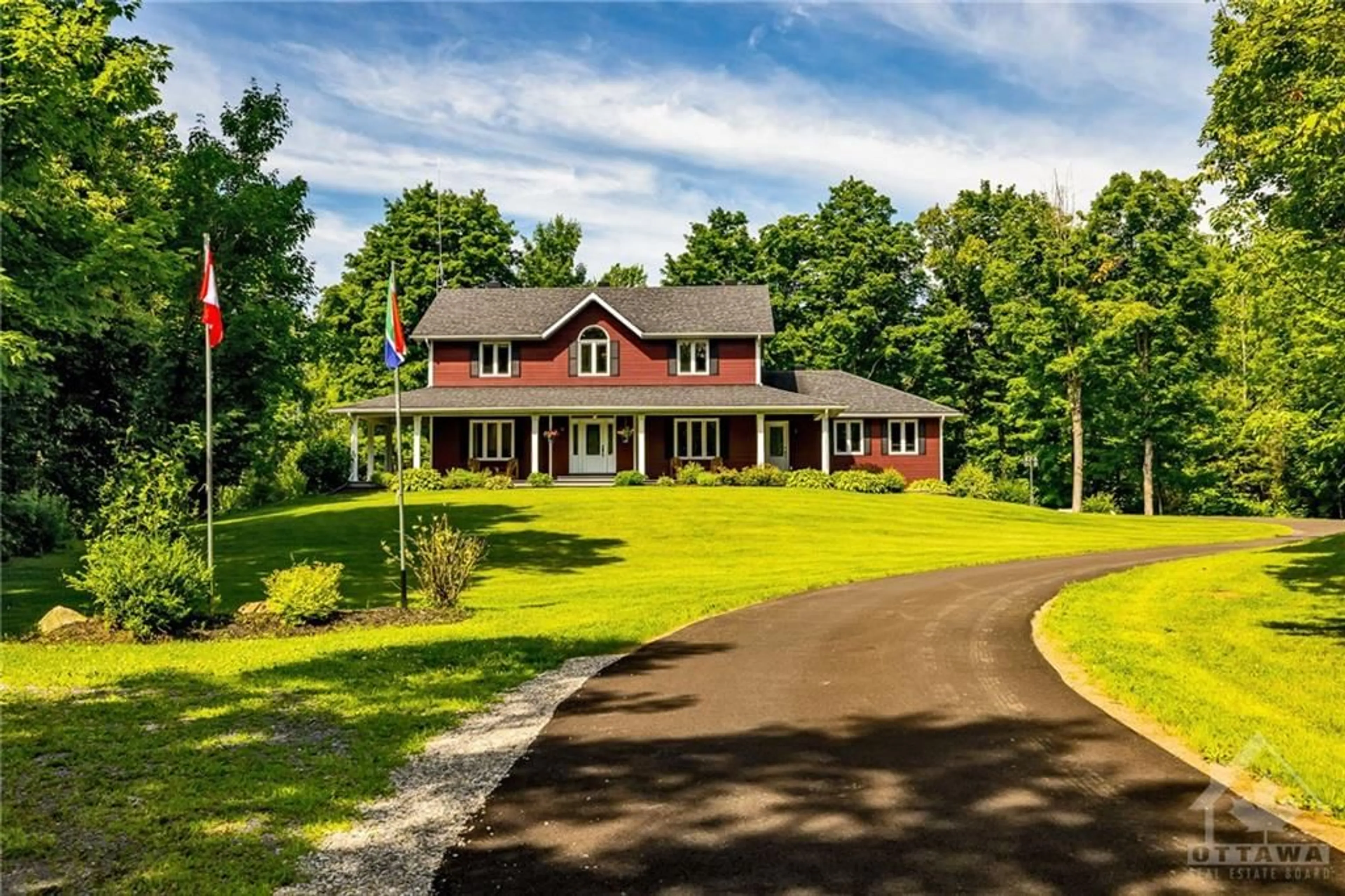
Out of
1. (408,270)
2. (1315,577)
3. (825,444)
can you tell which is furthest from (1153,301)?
(408,270)

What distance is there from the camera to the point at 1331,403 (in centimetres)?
1830

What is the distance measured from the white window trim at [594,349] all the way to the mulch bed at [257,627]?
28.4 meters

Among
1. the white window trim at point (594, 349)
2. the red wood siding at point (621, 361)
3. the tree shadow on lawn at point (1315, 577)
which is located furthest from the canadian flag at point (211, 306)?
the white window trim at point (594, 349)

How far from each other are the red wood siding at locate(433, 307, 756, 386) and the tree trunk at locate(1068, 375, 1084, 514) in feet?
60.8

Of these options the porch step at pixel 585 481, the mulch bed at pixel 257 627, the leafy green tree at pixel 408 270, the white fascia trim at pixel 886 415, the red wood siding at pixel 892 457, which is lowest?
the mulch bed at pixel 257 627

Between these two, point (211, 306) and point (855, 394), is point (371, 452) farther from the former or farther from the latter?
point (211, 306)

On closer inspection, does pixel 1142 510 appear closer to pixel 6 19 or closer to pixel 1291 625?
pixel 1291 625

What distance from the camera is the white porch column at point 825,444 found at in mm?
40594

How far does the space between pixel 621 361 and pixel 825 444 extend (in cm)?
1052

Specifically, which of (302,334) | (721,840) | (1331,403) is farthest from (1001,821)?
(302,334)

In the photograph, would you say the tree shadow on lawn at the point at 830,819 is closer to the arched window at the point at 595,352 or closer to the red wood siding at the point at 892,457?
the arched window at the point at 595,352

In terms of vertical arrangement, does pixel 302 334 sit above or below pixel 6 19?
below

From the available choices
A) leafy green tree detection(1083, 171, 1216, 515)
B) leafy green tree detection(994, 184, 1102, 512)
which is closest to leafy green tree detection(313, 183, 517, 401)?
leafy green tree detection(994, 184, 1102, 512)

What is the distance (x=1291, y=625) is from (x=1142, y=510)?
1667 inches
